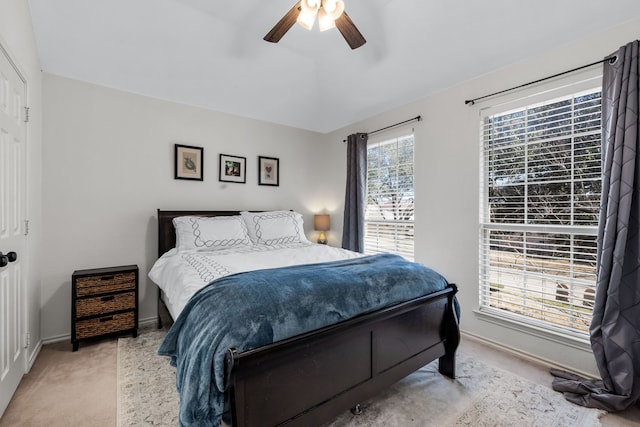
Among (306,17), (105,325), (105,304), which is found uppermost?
(306,17)

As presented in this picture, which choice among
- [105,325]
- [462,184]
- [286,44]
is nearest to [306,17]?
[286,44]

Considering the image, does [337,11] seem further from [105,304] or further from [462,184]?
[105,304]

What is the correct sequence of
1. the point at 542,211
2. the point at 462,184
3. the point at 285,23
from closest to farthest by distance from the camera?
the point at 285,23, the point at 542,211, the point at 462,184

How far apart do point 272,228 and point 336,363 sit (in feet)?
6.88

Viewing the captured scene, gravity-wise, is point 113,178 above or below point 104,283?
above

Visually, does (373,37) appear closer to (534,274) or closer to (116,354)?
(534,274)

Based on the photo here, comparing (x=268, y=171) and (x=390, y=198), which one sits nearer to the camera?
(x=390, y=198)

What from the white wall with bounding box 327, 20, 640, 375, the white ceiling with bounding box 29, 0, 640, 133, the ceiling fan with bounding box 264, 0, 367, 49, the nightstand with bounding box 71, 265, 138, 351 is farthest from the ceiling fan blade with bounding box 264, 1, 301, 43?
the nightstand with bounding box 71, 265, 138, 351

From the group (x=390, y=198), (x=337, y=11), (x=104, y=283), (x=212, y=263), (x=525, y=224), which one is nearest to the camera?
(x=337, y=11)

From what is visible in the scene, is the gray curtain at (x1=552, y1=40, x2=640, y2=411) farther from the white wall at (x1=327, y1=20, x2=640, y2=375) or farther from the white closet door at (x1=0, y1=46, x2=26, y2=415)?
the white closet door at (x1=0, y1=46, x2=26, y2=415)

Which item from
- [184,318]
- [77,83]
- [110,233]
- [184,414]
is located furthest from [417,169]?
[77,83]

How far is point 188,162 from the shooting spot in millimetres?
3525

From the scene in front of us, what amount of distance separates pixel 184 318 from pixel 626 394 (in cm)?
269

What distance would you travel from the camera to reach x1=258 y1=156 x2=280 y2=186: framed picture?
4.14 meters
